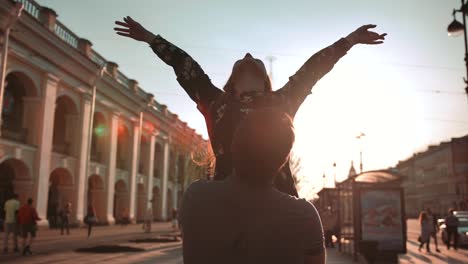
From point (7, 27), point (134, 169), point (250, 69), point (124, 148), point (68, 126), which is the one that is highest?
point (7, 27)

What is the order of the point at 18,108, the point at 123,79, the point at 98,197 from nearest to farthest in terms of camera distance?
the point at 18,108
the point at 98,197
the point at 123,79

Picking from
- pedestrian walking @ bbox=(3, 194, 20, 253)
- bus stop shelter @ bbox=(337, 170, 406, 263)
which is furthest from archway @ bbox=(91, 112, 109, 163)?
bus stop shelter @ bbox=(337, 170, 406, 263)

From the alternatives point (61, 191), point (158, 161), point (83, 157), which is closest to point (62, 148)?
point (83, 157)

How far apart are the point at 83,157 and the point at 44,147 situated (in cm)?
500

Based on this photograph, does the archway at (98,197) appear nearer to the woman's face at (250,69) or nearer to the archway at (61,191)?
the archway at (61,191)

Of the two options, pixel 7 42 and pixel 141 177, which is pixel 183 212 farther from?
pixel 141 177

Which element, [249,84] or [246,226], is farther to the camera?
[249,84]

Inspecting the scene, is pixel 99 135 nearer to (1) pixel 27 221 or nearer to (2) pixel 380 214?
(1) pixel 27 221

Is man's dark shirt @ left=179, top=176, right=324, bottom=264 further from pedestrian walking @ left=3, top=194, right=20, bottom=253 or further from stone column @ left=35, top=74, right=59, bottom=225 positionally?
stone column @ left=35, top=74, right=59, bottom=225

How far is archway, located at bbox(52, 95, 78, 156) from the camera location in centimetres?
2870

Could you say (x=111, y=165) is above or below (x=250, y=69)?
above

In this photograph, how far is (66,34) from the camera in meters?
27.0

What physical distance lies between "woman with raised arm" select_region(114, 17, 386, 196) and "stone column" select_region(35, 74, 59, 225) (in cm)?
2409

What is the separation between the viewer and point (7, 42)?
68.5 ft
